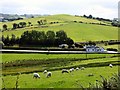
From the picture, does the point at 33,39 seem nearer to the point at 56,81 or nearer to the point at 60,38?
the point at 60,38

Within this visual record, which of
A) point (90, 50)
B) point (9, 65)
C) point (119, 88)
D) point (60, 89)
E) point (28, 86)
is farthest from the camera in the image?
point (90, 50)

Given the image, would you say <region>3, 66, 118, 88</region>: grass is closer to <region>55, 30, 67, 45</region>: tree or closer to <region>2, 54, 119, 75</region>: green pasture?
<region>2, 54, 119, 75</region>: green pasture

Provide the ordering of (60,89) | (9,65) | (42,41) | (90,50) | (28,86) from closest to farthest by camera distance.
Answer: (60,89)
(28,86)
(9,65)
(90,50)
(42,41)

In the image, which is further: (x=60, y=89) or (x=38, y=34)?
(x=38, y=34)

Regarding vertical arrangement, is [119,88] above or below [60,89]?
above

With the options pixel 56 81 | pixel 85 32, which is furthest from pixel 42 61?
pixel 85 32

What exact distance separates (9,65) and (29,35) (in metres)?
53.5

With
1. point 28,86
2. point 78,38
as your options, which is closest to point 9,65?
point 28,86

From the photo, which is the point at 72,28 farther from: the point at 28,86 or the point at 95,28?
the point at 28,86

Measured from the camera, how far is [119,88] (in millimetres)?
11594

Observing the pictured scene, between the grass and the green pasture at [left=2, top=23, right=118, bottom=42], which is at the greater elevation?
the grass

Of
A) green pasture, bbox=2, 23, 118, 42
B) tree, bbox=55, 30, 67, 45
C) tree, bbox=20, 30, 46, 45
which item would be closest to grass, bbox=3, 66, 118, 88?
tree, bbox=20, 30, 46, 45

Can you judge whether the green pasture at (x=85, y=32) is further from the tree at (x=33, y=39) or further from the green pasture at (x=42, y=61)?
the green pasture at (x=42, y=61)

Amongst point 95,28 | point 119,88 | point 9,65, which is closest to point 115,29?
point 95,28
